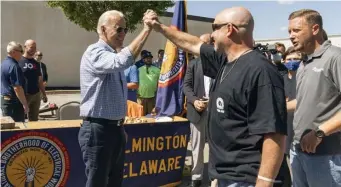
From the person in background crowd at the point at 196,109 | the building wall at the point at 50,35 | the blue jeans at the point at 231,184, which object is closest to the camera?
the blue jeans at the point at 231,184

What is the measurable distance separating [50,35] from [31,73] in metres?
15.6

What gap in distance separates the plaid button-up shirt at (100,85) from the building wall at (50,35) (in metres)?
18.4

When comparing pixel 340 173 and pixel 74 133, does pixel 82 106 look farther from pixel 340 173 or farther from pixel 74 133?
pixel 340 173

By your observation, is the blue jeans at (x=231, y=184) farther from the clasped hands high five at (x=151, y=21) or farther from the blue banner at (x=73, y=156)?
the blue banner at (x=73, y=156)

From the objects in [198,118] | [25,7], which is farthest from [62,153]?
[25,7]

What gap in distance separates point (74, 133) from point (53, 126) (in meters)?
0.24

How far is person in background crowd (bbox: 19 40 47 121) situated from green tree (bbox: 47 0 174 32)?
421 inches

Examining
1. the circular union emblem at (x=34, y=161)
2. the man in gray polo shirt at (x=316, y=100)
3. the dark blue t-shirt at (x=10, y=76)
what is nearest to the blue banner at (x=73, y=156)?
the circular union emblem at (x=34, y=161)

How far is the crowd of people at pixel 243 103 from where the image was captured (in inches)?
80.0

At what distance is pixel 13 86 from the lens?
20.4 ft

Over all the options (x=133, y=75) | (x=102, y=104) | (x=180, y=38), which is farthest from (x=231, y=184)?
(x=133, y=75)

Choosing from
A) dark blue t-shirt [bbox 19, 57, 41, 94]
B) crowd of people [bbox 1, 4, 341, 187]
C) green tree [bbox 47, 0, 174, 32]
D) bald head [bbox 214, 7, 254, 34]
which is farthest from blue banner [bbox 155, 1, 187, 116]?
green tree [bbox 47, 0, 174, 32]

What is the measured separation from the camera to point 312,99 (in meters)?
2.80

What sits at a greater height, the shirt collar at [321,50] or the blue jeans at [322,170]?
the shirt collar at [321,50]
